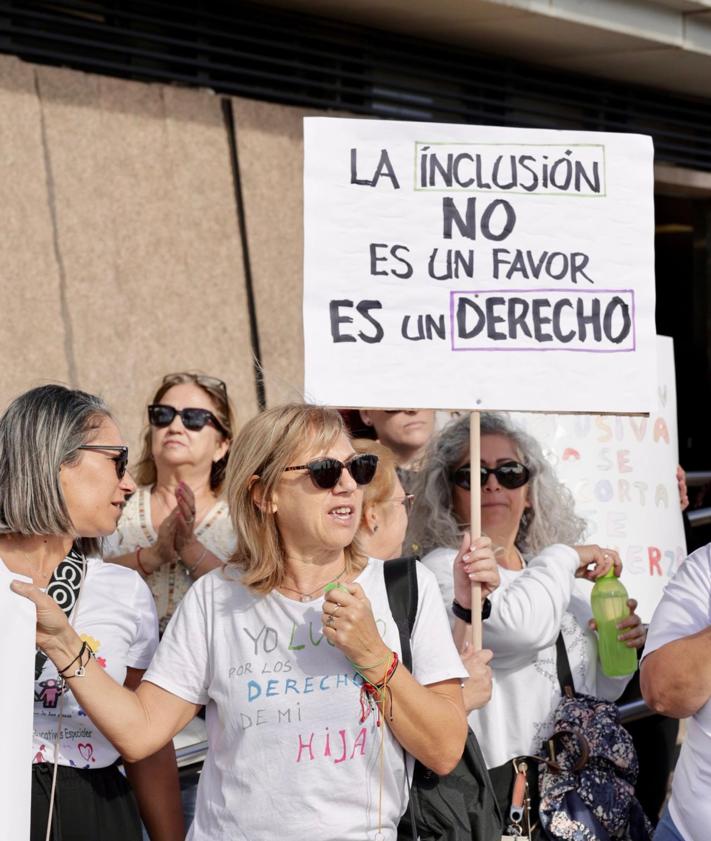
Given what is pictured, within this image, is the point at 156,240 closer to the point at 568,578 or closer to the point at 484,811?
the point at 568,578

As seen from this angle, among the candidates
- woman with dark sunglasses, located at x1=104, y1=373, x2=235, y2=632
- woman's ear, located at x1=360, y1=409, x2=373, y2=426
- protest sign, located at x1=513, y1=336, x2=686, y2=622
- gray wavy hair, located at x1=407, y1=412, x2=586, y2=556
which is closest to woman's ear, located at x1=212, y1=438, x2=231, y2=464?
woman with dark sunglasses, located at x1=104, y1=373, x2=235, y2=632

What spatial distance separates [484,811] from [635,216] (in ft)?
5.01

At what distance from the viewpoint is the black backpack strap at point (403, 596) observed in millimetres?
2918

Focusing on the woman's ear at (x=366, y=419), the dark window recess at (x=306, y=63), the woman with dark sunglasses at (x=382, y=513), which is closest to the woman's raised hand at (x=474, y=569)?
the woman with dark sunglasses at (x=382, y=513)

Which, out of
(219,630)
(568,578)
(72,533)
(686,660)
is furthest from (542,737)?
(72,533)

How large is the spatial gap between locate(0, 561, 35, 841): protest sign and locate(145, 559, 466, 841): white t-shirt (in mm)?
360

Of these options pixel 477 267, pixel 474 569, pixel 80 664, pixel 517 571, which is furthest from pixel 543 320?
pixel 80 664

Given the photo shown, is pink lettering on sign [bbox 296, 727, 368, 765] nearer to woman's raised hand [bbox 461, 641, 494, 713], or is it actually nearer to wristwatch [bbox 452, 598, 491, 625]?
woman's raised hand [bbox 461, 641, 494, 713]

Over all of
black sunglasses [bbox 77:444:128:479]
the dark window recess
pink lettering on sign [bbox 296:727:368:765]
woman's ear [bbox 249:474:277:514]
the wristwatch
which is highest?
the dark window recess

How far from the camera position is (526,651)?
357 cm

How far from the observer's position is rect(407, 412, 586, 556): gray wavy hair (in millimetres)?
3932

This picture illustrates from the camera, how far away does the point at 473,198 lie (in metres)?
3.50

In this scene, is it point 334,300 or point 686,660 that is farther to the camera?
point 334,300

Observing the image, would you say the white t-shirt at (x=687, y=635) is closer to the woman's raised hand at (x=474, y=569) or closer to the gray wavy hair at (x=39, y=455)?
the woman's raised hand at (x=474, y=569)
